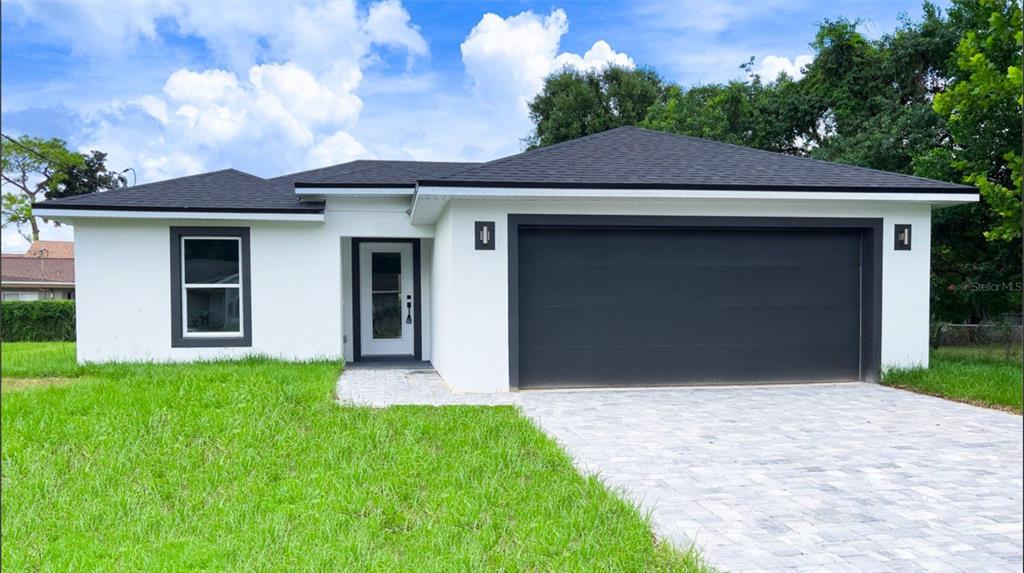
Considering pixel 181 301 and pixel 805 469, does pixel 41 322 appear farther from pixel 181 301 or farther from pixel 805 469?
pixel 805 469

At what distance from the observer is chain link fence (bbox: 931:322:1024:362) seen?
899mm

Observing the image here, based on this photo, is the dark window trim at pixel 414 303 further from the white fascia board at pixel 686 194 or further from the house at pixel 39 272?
the house at pixel 39 272

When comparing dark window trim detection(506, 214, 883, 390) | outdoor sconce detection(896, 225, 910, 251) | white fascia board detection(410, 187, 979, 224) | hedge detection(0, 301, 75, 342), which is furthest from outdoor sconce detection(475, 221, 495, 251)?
hedge detection(0, 301, 75, 342)

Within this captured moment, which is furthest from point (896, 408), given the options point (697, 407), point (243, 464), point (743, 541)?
point (243, 464)

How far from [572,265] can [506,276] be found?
896 mm

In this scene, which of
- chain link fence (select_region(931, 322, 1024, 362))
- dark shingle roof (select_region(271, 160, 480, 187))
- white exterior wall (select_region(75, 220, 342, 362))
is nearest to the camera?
chain link fence (select_region(931, 322, 1024, 362))

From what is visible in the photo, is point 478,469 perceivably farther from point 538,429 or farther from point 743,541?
point 743,541

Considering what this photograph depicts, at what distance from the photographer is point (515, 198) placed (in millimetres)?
8031

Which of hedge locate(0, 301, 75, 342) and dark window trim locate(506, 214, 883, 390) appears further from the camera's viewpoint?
hedge locate(0, 301, 75, 342)

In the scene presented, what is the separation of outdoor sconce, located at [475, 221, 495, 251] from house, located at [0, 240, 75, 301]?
13.9 ft

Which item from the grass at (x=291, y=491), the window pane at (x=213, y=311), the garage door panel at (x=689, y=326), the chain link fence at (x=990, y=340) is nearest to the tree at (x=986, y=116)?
the chain link fence at (x=990, y=340)

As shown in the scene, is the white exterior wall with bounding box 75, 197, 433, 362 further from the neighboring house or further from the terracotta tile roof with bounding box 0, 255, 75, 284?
the terracotta tile roof with bounding box 0, 255, 75, 284

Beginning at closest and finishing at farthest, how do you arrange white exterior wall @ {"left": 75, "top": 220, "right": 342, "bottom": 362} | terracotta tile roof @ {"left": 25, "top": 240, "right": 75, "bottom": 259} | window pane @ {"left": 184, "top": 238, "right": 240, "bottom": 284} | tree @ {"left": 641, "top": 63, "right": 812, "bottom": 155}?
terracotta tile roof @ {"left": 25, "top": 240, "right": 75, "bottom": 259} < white exterior wall @ {"left": 75, "top": 220, "right": 342, "bottom": 362} < window pane @ {"left": 184, "top": 238, "right": 240, "bottom": 284} < tree @ {"left": 641, "top": 63, "right": 812, "bottom": 155}

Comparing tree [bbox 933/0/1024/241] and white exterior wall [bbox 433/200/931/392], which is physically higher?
tree [bbox 933/0/1024/241]
